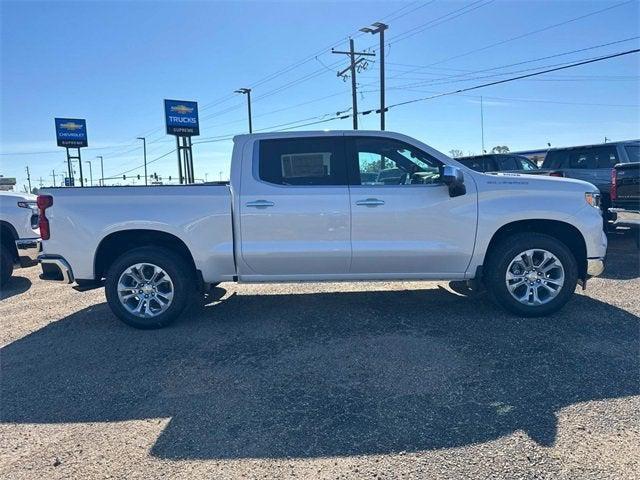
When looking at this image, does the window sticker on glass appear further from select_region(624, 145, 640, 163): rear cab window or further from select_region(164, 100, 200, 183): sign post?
select_region(164, 100, 200, 183): sign post

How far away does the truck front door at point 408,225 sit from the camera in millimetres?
4906

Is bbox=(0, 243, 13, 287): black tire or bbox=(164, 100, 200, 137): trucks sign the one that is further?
bbox=(164, 100, 200, 137): trucks sign

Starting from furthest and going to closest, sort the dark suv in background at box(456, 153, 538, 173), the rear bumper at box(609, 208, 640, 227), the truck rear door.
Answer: the dark suv in background at box(456, 153, 538, 173)
the rear bumper at box(609, 208, 640, 227)
the truck rear door

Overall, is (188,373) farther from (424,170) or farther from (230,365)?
(424,170)

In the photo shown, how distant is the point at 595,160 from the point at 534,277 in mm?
7132

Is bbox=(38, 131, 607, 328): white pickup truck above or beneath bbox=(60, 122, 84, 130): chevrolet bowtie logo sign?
beneath

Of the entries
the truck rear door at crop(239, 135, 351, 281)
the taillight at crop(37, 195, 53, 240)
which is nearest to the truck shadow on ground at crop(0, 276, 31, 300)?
the taillight at crop(37, 195, 53, 240)

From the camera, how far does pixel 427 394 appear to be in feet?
11.3

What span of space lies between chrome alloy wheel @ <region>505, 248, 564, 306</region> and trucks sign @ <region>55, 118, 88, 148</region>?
43358mm

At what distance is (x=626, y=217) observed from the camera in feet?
26.9

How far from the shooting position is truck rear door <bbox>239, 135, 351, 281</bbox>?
4.88 m

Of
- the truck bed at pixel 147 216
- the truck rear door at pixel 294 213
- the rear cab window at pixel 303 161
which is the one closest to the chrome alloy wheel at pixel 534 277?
the truck rear door at pixel 294 213

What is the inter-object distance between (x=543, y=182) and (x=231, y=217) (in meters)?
3.26

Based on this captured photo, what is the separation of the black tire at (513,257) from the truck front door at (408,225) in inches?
12.2
